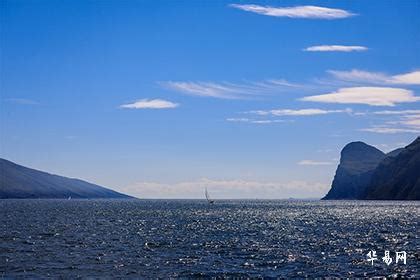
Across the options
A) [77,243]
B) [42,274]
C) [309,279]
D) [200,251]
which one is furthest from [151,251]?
[309,279]

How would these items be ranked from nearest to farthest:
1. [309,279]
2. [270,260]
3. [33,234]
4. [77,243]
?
1. [309,279]
2. [270,260]
3. [77,243]
4. [33,234]

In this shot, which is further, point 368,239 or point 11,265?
point 368,239

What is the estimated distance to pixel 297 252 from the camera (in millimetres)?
72625

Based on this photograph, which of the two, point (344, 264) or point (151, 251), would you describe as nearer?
point (344, 264)

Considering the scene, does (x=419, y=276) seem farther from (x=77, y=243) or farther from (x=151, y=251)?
(x=77, y=243)

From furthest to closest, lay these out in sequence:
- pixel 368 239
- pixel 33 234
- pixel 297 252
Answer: pixel 33 234 → pixel 368 239 → pixel 297 252

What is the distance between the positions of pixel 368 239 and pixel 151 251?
3843cm

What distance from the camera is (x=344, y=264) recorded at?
61156 millimetres

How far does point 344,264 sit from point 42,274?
31602mm

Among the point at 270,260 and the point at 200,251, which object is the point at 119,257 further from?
the point at 270,260

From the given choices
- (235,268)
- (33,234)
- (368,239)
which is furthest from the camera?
(33,234)

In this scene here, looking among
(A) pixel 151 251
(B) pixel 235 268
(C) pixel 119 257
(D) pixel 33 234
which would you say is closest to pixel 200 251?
(A) pixel 151 251

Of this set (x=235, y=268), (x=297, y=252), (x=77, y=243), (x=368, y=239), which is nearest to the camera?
(x=235, y=268)

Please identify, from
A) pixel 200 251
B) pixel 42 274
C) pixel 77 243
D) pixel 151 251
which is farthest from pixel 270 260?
pixel 77 243
